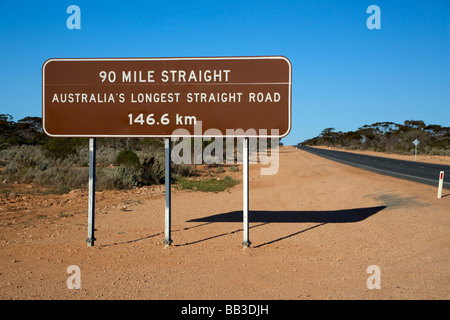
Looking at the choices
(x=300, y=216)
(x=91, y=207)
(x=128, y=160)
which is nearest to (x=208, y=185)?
(x=128, y=160)

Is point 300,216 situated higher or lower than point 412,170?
lower

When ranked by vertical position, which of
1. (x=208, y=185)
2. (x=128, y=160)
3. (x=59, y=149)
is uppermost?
Result: (x=59, y=149)

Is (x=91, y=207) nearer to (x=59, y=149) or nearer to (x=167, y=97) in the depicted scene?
(x=167, y=97)

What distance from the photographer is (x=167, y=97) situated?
7.16 m

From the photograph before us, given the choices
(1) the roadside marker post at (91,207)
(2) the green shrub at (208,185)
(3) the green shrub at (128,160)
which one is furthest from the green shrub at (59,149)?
(1) the roadside marker post at (91,207)

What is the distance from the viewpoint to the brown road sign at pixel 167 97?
274 inches

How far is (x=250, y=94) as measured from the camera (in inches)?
277

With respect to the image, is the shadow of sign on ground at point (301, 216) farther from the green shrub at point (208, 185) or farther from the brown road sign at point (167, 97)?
the green shrub at point (208, 185)

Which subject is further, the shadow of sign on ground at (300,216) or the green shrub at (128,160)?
the green shrub at (128,160)

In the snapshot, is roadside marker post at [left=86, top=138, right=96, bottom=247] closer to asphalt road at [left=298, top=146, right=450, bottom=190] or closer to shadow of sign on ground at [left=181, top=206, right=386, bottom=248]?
shadow of sign on ground at [left=181, top=206, right=386, bottom=248]
